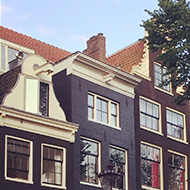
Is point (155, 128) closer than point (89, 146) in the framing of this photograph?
No

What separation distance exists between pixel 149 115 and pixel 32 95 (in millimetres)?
9091

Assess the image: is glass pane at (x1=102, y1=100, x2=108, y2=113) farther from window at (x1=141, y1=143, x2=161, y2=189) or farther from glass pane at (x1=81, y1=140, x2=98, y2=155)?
window at (x1=141, y1=143, x2=161, y2=189)

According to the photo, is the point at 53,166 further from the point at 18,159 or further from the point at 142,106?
the point at 142,106

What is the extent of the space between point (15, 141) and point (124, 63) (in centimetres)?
1179

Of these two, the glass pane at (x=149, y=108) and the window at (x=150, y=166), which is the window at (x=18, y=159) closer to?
the window at (x=150, y=166)

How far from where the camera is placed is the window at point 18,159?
22.8 m

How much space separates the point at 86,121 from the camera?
26891 millimetres

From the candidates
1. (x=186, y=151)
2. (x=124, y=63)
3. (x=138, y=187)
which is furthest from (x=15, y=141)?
(x=186, y=151)

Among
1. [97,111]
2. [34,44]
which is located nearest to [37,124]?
[97,111]

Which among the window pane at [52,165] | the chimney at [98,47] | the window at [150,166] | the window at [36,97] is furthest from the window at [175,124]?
the window at [36,97]

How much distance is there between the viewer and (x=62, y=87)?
2719 centimetres

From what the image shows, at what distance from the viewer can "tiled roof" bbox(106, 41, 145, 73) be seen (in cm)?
3247

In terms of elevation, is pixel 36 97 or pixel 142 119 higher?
pixel 142 119

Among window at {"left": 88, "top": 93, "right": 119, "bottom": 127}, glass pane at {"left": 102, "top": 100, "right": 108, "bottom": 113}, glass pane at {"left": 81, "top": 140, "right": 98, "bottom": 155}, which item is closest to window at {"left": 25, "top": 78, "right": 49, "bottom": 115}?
glass pane at {"left": 81, "top": 140, "right": 98, "bottom": 155}
